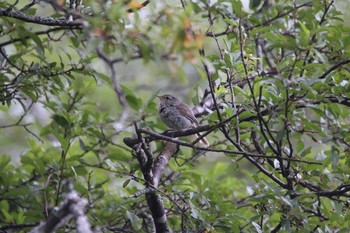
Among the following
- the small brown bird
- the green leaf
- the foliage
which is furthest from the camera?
the small brown bird

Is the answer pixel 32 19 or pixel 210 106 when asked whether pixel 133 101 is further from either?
pixel 32 19

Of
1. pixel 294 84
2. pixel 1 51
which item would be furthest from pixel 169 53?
pixel 1 51

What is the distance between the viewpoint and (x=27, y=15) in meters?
4.15

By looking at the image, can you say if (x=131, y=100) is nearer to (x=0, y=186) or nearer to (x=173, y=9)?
(x=0, y=186)

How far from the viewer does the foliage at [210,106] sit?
116 inches

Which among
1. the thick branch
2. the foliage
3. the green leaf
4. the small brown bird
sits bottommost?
the foliage

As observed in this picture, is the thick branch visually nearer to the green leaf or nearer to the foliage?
the foliage

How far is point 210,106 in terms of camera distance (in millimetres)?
5473

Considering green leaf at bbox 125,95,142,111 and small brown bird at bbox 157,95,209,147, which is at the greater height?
small brown bird at bbox 157,95,209,147

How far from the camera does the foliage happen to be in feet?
9.68

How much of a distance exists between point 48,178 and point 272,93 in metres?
1.97

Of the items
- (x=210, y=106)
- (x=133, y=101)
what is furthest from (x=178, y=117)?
(x=133, y=101)

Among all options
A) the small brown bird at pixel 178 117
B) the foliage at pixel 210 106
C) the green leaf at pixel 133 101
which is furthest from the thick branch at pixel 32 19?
the small brown bird at pixel 178 117

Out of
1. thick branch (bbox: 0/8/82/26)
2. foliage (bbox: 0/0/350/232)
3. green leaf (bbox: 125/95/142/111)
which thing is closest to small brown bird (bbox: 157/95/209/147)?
foliage (bbox: 0/0/350/232)
